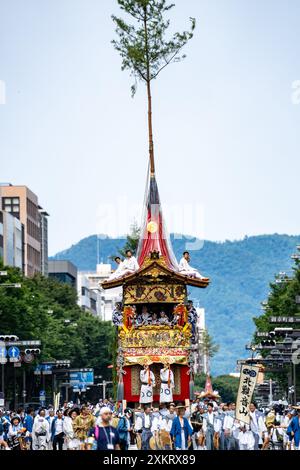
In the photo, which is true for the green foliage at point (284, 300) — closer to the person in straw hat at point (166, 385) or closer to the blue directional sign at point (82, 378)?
the blue directional sign at point (82, 378)

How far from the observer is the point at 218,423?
51625 millimetres

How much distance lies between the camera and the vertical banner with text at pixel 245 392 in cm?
4906

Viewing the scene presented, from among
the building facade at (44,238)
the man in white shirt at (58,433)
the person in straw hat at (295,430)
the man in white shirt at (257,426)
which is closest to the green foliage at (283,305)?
the man in white shirt at (58,433)

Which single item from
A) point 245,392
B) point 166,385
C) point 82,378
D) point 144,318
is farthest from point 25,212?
point 245,392

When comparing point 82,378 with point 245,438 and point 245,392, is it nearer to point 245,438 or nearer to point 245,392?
point 245,392

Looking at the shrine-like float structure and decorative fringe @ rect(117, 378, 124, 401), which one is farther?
decorative fringe @ rect(117, 378, 124, 401)

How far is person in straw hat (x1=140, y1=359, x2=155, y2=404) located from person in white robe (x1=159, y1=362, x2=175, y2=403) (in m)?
0.47

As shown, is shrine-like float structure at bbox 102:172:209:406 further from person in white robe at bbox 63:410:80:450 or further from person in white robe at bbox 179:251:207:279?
person in white robe at bbox 63:410:80:450

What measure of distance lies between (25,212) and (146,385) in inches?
4099

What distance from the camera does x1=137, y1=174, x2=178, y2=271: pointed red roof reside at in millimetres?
69750

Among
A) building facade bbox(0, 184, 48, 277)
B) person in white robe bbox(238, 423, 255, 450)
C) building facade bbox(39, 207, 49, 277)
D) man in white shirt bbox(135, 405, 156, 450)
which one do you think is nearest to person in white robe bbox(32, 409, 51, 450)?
man in white shirt bbox(135, 405, 156, 450)
